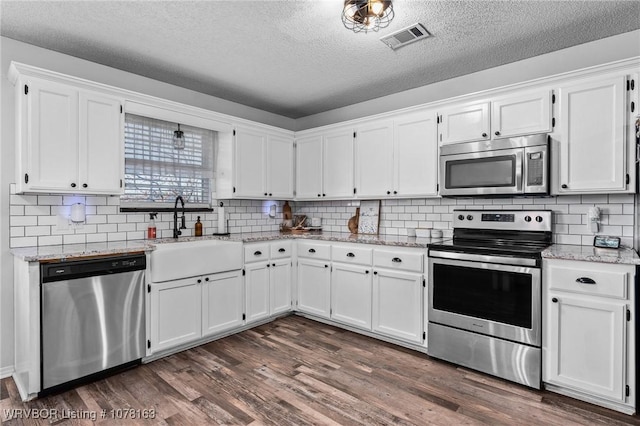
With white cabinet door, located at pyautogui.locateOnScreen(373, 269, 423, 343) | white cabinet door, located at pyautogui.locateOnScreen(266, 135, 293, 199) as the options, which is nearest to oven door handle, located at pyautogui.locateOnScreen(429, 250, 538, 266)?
white cabinet door, located at pyautogui.locateOnScreen(373, 269, 423, 343)

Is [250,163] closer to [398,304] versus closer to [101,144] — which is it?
[101,144]

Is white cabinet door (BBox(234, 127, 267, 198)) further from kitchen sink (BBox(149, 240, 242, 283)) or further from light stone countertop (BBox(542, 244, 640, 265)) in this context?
light stone countertop (BBox(542, 244, 640, 265))

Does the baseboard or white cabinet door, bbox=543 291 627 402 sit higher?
white cabinet door, bbox=543 291 627 402

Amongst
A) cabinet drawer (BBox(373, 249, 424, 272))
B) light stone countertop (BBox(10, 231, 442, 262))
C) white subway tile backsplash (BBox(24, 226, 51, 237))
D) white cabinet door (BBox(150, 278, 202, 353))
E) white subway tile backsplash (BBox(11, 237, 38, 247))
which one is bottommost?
white cabinet door (BBox(150, 278, 202, 353))

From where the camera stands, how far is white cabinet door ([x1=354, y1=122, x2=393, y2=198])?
3729mm

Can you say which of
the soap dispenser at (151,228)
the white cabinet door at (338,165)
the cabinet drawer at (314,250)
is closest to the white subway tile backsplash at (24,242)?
the soap dispenser at (151,228)

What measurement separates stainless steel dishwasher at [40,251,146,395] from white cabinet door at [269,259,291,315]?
54.0 inches

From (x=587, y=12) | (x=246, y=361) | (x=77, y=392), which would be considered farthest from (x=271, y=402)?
(x=587, y=12)

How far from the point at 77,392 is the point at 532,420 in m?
2.96

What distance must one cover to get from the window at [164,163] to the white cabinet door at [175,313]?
1.01 metres

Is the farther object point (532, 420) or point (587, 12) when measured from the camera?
point (587, 12)

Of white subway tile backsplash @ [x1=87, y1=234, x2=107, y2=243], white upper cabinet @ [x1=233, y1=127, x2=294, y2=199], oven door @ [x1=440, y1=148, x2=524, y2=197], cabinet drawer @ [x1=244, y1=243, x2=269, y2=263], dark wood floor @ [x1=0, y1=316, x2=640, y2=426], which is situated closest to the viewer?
dark wood floor @ [x1=0, y1=316, x2=640, y2=426]

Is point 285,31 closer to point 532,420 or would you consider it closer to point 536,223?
point 536,223

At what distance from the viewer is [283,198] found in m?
4.48
